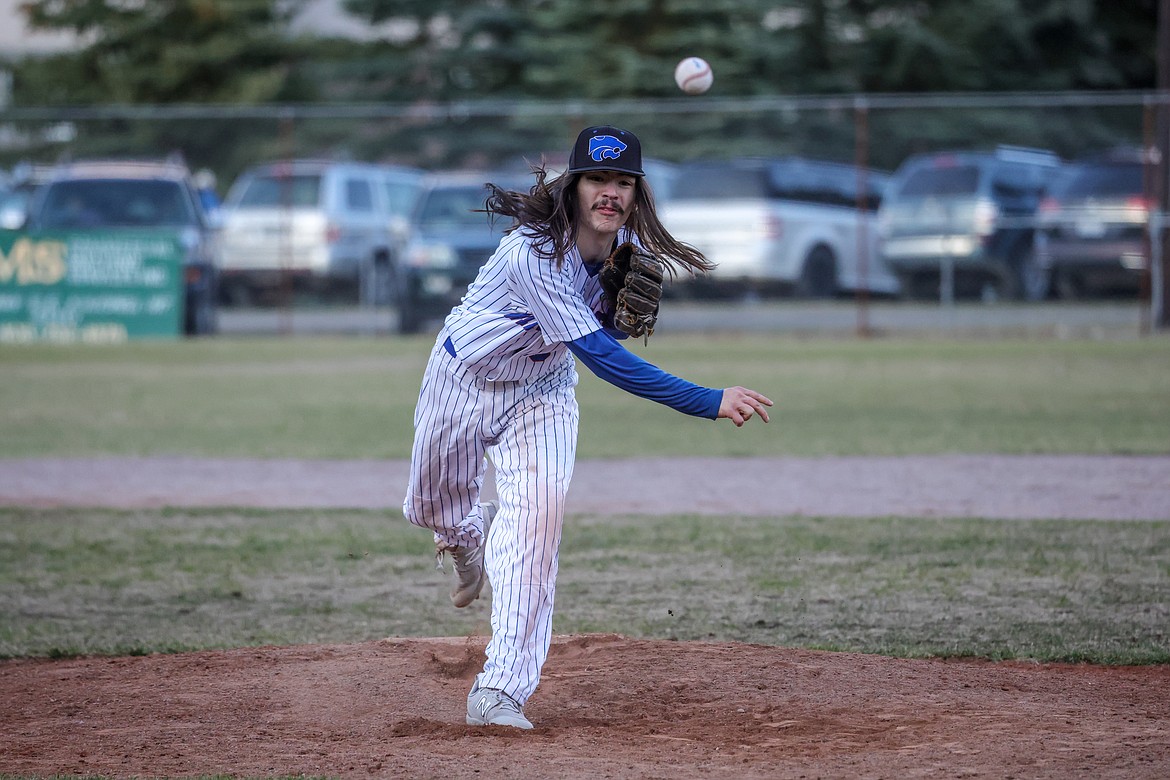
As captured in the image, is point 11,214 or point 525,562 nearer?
point 525,562

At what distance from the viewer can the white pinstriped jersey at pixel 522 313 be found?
4203 mm

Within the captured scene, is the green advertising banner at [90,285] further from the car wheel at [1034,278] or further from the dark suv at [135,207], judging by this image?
the car wheel at [1034,278]

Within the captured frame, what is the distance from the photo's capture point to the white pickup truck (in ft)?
66.1

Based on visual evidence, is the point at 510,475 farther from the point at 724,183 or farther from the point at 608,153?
the point at 724,183

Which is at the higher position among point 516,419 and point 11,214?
point 11,214

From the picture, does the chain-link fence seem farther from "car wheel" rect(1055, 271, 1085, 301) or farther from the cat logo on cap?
the cat logo on cap

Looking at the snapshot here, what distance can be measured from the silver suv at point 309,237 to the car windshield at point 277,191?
15 millimetres

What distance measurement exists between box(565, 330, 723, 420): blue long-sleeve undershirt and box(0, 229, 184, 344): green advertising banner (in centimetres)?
1666

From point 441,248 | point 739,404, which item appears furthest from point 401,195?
point 739,404

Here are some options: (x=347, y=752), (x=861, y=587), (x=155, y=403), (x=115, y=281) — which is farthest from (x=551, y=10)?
(x=347, y=752)

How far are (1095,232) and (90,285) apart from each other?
13400mm

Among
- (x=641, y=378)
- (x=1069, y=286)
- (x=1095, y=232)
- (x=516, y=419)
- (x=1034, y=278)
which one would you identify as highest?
(x=1095, y=232)

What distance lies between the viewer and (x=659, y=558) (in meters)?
7.26

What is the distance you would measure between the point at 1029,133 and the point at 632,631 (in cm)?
1697
